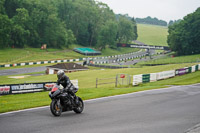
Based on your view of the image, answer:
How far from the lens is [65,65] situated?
60.2 metres

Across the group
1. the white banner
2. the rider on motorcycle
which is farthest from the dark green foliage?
the rider on motorcycle

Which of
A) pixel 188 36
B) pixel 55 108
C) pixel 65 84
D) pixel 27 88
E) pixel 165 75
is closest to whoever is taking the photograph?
pixel 55 108

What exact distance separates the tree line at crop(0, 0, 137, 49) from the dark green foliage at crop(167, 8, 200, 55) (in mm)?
31884

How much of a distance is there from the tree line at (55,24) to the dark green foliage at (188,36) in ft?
105

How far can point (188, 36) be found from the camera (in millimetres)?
96375

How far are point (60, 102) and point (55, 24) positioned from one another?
98099 millimetres

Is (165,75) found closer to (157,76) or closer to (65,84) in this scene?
(157,76)

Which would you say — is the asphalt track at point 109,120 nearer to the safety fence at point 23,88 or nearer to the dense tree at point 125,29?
the safety fence at point 23,88

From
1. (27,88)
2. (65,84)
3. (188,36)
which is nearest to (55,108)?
(65,84)

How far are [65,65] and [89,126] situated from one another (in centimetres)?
5077

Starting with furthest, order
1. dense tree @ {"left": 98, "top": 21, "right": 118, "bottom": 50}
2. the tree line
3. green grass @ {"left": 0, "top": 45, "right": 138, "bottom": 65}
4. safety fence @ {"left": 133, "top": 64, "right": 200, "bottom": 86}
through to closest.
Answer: dense tree @ {"left": 98, "top": 21, "right": 118, "bottom": 50}
the tree line
green grass @ {"left": 0, "top": 45, "right": 138, "bottom": 65}
safety fence @ {"left": 133, "top": 64, "right": 200, "bottom": 86}

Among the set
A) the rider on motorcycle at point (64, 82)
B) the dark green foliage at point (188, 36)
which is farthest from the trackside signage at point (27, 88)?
the dark green foliage at point (188, 36)

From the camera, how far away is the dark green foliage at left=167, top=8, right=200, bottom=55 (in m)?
95.9

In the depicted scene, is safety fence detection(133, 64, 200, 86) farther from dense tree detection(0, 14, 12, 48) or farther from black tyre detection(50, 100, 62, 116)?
dense tree detection(0, 14, 12, 48)
